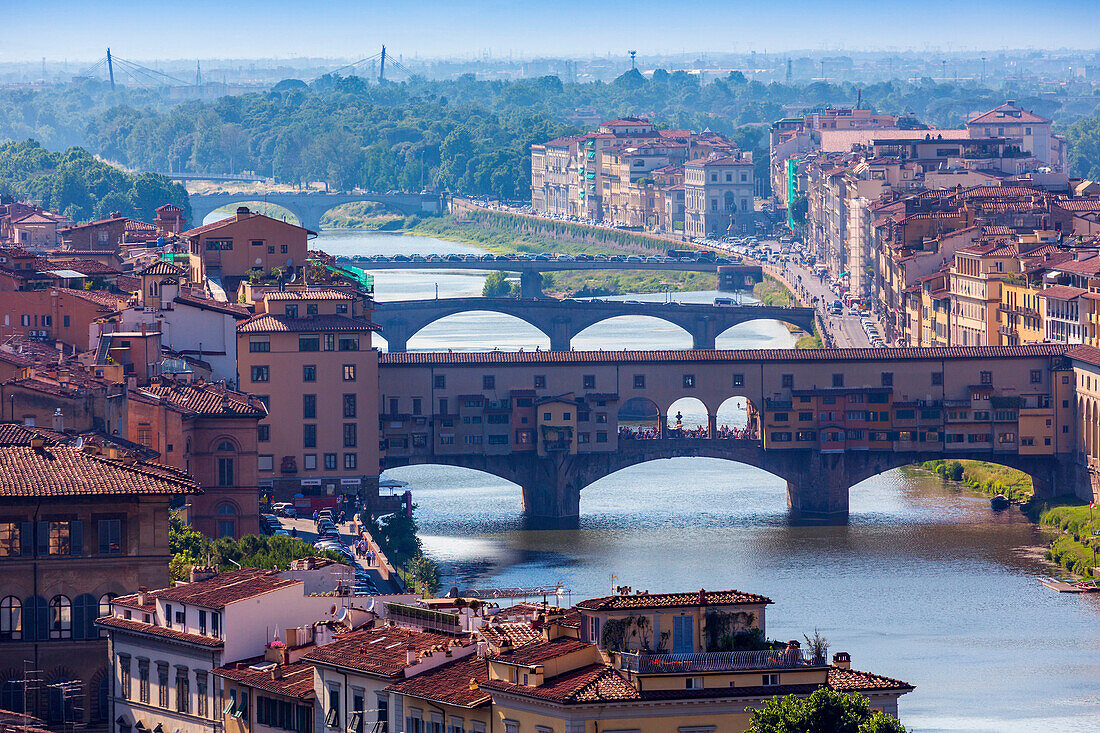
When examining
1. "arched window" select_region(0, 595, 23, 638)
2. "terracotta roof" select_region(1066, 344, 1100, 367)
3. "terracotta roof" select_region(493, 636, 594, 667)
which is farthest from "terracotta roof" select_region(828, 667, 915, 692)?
"terracotta roof" select_region(1066, 344, 1100, 367)

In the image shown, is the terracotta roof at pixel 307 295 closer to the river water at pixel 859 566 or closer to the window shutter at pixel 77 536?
the river water at pixel 859 566

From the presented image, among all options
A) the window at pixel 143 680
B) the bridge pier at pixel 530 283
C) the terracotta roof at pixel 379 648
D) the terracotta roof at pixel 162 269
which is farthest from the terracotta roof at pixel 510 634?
the bridge pier at pixel 530 283

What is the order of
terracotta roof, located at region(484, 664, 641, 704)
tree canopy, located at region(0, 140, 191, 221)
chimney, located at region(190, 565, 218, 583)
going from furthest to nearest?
tree canopy, located at region(0, 140, 191, 221) → chimney, located at region(190, 565, 218, 583) → terracotta roof, located at region(484, 664, 641, 704)

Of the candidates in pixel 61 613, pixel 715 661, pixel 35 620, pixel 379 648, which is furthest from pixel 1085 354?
pixel 715 661

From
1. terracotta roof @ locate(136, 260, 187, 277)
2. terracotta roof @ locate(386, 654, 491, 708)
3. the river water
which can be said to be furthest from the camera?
terracotta roof @ locate(136, 260, 187, 277)

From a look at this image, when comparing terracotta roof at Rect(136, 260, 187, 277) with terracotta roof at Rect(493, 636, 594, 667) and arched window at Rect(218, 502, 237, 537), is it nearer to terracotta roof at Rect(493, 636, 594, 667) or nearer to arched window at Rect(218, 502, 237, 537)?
arched window at Rect(218, 502, 237, 537)

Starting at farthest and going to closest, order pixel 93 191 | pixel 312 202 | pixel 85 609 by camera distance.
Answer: pixel 312 202
pixel 93 191
pixel 85 609

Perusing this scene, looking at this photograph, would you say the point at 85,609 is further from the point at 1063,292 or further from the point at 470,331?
the point at 470,331
